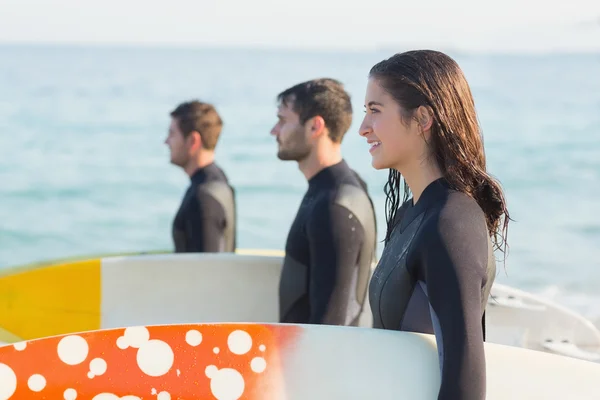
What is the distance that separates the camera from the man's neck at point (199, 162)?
15.9ft

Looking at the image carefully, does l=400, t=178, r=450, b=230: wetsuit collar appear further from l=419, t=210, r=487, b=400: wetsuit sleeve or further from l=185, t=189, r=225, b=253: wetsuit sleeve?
l=185, t=189, r=225, b=253: wetsuit sleeve

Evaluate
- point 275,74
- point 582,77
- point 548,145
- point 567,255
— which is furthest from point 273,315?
point 275,74

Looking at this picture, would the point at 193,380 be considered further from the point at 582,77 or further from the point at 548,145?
Result: the point at 582,77

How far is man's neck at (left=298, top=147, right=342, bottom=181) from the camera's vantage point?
3.41 meters

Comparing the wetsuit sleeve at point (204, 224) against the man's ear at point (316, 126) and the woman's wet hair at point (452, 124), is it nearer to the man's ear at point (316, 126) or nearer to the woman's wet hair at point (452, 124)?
the man's ear at point (316, 126)

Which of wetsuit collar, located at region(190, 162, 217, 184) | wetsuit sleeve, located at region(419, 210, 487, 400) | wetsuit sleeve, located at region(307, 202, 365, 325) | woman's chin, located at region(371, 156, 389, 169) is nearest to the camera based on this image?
wetsuit sleeve, located at region(419, 210, 487, 400)

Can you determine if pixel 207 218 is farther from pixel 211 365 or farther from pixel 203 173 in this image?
pixel 211 365

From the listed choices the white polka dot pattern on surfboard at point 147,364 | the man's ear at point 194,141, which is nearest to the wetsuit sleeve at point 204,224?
the man's ear at point 194,141

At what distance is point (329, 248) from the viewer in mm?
3084

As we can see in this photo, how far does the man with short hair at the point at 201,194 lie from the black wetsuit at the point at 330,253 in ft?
3.99

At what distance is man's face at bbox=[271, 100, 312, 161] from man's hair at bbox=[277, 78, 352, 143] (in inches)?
0.9

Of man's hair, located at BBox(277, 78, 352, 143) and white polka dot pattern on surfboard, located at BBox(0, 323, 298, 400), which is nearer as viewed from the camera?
white polka dot pattern on surfboard, located at BBox(0, 323, 298, 400)

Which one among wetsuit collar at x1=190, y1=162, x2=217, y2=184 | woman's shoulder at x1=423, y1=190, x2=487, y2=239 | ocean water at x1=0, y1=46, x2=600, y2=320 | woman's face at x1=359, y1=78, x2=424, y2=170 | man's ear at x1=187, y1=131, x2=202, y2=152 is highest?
woman's face at x1=359, y1=78, x2=424, y2=170

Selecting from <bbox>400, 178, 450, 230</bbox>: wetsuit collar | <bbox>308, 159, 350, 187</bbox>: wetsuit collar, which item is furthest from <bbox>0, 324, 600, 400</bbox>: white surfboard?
<bbox>308, 159, 350, 187</bbox>: wetsuit collar
